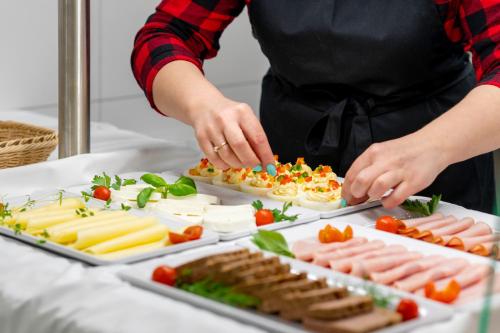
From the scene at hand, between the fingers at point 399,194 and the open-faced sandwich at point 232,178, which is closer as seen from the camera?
the fingers at point 399,194

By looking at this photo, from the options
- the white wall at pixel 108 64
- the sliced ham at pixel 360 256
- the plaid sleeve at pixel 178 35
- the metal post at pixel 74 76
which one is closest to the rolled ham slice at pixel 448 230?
the sliced ham at pixel 360 256

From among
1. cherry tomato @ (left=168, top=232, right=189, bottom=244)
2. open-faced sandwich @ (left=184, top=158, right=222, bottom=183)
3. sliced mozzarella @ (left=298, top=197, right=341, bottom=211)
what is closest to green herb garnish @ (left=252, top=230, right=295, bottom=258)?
cherry tomato @ (left=168, top=232, right=189, bottom=244)

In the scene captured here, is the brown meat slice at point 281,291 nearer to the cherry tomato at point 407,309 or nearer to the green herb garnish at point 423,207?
the cherry tomato at point 407,309

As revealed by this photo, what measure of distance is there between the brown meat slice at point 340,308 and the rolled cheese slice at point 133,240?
44 cm

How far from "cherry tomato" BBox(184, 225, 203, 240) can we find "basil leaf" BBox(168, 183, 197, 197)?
0.98ft

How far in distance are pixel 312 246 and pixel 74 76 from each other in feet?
2.73

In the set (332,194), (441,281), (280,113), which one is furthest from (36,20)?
(441,281)

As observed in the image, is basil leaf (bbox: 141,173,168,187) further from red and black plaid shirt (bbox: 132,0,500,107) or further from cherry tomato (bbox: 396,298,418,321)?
cherry tomato (bbox: 396,298,418,321)

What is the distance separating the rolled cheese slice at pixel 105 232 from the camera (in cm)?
152

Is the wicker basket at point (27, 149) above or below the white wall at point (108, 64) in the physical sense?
below

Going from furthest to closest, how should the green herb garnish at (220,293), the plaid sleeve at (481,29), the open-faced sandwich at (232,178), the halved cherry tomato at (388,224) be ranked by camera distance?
the open-faced sandwich at (232,178) < the plaid sleeve at (481,29) < the halved cherry tomato at (388,224) < the green herb garnish at (220,293)

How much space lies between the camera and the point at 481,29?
1960mm

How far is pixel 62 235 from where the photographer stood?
5.05 feet

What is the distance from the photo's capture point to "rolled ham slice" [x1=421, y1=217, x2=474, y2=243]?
5.39 feet
